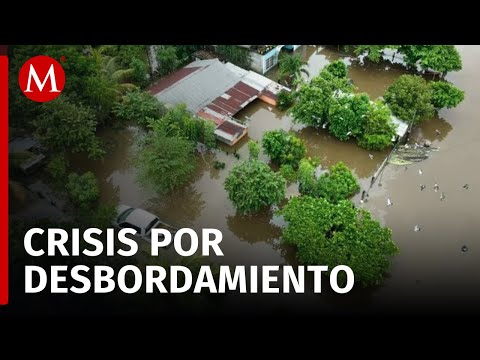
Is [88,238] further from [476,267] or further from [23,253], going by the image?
[476,267]

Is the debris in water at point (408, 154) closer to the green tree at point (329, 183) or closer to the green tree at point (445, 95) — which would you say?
the green tree at point (445, 95)

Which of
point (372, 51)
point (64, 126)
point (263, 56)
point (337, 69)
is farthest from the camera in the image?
point (372, 51)

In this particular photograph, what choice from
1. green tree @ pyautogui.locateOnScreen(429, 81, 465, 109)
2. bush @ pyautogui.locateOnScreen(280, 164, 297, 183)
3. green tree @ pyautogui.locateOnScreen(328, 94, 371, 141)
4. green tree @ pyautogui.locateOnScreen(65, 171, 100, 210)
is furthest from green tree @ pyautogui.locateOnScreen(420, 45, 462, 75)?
green tree @ pyautogui.locateOnScreen(65, 171, 100, 210)

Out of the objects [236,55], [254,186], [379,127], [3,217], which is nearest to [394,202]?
[379,127]

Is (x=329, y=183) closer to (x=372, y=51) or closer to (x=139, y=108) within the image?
(x=139, y=108)

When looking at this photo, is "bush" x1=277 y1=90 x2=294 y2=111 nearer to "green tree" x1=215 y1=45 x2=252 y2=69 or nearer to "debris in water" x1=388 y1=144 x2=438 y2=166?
"green tree" x1=215 y1=45 x2=252 y2=69

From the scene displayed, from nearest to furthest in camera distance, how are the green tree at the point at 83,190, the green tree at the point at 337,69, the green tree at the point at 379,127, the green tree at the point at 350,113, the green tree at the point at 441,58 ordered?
1. the green tree at the point at 83,190
2. the green tree at the point at 379,127
3. the green tree at the point at 350,113
4. the green tree at the point at 337,69
5. the green tree at the point at 441,58

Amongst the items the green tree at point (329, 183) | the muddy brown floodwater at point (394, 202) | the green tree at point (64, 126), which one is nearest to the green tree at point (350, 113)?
the muddy brown floodwater at point (394, 202)
